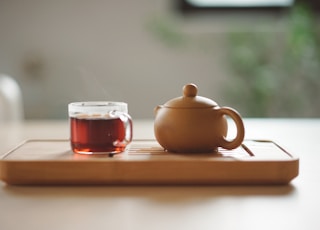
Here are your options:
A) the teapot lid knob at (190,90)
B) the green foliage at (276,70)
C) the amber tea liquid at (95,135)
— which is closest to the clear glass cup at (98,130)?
the amber tea liquid at (95,135)

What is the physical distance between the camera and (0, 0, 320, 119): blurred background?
10.2 feet

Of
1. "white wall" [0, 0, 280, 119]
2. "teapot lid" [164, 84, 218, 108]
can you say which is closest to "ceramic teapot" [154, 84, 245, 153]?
"teapot lid" [164, 84, 218, 108]

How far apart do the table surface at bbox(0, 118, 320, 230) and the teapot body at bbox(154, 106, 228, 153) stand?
91 mm

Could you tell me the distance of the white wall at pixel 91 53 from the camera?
3.13 metres

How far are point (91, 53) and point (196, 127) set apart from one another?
2348 millimetres

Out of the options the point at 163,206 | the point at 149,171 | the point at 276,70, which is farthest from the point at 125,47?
the point at 163,206

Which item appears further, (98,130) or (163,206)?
(98,130)

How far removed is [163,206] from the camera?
2.34 feet

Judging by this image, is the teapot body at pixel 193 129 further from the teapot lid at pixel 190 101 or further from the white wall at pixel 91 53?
the white wall at pixel 91 53

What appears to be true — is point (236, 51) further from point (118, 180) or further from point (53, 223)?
point (53, 223)

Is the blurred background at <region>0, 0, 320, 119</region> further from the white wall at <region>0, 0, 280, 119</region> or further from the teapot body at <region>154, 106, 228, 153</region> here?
the teapot body at <region>154, 106, 228, 153</region>

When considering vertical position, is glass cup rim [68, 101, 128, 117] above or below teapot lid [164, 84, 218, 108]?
below

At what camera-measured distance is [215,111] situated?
2.94 ft

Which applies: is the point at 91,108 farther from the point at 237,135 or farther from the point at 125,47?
the point at 125,47
